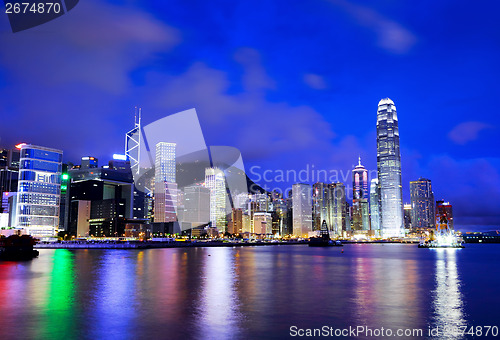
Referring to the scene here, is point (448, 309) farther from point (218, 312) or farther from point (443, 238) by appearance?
point (443, 238)

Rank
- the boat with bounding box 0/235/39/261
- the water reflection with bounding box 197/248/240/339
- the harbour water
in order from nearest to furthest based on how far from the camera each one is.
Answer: the water reflection with bounding box 197/248/240/339, the harbour water, the boat with bounding box 0/235/39/261

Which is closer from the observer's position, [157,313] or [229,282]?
[157,313]

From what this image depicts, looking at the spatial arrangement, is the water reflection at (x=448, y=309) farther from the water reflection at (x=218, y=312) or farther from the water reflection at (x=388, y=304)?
the water reflection at (x=218, y=312)

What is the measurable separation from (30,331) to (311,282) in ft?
95.2

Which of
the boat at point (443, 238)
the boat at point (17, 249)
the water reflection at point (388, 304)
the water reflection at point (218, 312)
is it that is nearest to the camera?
the water reflection at point (218, 312)

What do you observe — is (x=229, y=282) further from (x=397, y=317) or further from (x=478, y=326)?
(x=478, y=326)

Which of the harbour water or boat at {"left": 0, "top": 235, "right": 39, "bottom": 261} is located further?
boat at {"left": 0, "top": 235, "right": 39, "bottom": 261}

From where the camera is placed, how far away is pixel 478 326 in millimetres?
22656

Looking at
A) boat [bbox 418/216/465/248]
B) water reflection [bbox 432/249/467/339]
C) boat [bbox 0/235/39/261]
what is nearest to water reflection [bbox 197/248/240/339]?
water reflection [bbox 432/249/467/339]

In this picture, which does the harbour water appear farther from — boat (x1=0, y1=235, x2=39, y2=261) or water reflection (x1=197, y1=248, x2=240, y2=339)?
boat (x1=0, y1=235, x2=39, y2=261)

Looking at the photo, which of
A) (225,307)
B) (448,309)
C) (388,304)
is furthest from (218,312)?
(448,309)

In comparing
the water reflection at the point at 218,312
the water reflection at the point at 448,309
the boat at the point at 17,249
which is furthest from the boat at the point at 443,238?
the water reflection at the point at 218,312

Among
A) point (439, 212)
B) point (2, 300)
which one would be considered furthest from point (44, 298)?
point (439, 212)

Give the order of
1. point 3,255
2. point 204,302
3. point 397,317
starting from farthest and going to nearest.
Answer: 1. point 3,255
2. point 204,302
3. point 397,317
